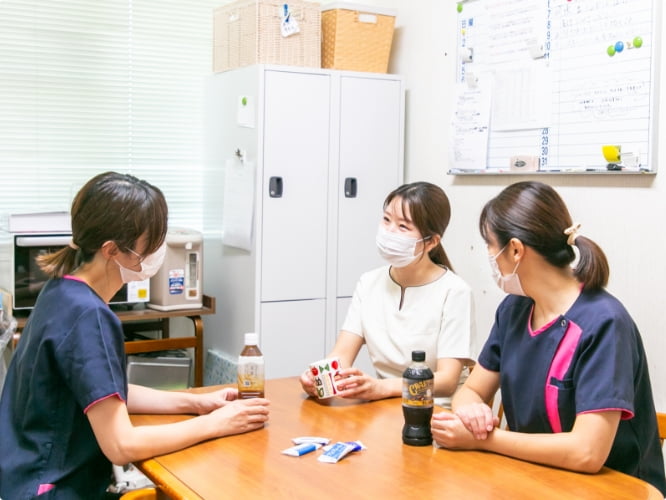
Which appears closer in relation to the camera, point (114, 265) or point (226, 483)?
point (226, 483)

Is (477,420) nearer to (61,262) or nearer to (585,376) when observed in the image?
(585,376)

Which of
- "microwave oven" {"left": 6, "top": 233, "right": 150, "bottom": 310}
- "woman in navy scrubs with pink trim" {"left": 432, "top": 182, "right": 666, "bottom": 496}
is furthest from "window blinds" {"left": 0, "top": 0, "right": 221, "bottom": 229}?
"woman in navy scrubs with pink trim" {"left": 432, "top": 182, "right": 666, "bottom": 496}

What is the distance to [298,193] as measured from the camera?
11.6 ft

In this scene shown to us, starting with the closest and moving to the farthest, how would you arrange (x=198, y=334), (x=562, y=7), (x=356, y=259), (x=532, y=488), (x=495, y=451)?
(x=532, y=488) → (x=495, y=451) → (x=562, y=7) → (x=198, y=334) → (x=356, y=259)

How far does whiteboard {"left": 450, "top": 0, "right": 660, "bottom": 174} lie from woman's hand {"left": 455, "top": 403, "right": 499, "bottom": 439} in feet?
4.24

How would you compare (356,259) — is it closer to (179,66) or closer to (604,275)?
(179,66)

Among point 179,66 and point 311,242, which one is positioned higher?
point 179,66

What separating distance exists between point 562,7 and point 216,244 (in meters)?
1.84

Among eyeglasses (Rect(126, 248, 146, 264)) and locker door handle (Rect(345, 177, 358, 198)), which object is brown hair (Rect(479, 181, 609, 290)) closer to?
Answer: eyeglasses (Rect(126, 248, 146, 264))

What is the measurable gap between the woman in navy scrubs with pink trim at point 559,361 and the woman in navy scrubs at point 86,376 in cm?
64

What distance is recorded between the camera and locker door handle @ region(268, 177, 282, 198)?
346cm

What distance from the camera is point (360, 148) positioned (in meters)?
3.69

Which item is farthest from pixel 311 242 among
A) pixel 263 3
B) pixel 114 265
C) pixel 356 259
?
pixel 114 265

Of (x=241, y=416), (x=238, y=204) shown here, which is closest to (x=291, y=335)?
(x=238, y=204)
